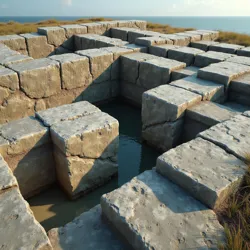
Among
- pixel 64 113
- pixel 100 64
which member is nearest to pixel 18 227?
pixel 64 113

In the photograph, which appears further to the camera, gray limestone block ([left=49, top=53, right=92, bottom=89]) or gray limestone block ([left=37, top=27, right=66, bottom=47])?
gray limestone block ([left=37, top=27, right=66, bottom=47])

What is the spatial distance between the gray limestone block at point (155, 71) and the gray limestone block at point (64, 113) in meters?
1.89

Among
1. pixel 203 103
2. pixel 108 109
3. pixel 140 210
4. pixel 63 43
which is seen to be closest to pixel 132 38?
pixel 63 43

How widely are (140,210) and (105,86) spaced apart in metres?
3.87

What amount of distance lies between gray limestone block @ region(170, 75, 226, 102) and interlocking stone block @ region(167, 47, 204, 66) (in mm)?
1327

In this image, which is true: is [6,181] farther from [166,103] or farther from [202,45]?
[202,45]

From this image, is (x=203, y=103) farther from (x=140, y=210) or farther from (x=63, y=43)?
(x=63, y=43)

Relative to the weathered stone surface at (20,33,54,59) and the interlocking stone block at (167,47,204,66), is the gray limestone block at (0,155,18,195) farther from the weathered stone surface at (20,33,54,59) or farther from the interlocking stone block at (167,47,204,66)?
the weathered stone surface at (20,33,54,59)

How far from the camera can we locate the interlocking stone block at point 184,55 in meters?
5.47

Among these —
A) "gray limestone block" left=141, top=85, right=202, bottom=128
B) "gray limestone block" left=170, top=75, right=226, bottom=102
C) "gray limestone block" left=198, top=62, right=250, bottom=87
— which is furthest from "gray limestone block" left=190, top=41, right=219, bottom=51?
"gray limestone block" left=141, top=85, right=202, bottom=128

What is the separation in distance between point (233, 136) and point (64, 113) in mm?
1983

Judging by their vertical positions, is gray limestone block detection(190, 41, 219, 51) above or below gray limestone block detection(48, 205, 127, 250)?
above

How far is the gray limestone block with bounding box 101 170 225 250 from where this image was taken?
5.75 ft

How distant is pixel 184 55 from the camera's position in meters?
5.53
